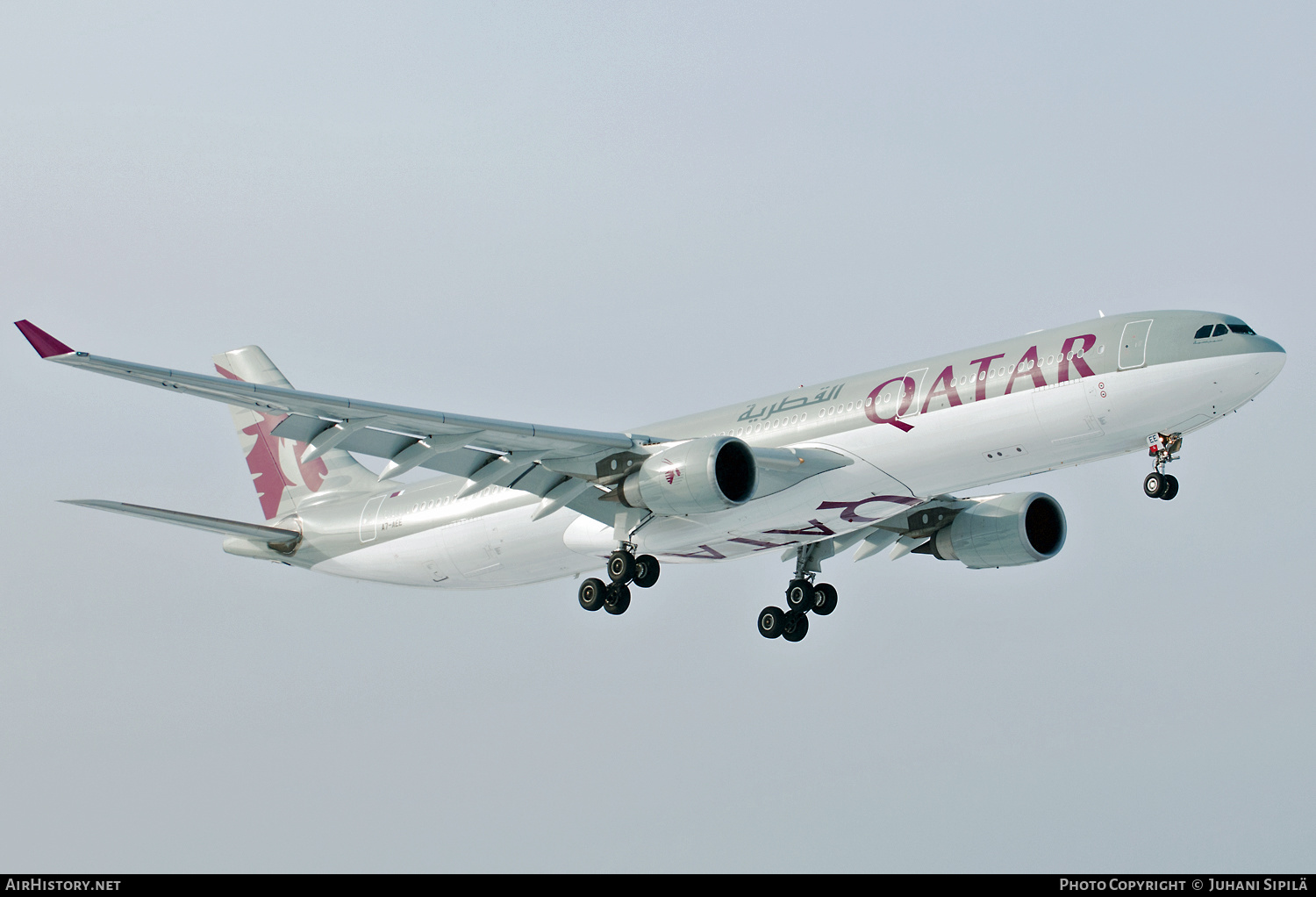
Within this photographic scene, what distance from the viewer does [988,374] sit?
31.9m

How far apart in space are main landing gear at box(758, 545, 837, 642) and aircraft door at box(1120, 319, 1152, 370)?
12.1 m

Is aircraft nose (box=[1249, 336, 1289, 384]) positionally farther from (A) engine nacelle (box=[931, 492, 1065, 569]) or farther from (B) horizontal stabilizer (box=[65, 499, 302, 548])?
(B) horizontal stabilizer (box=[65, 499, 302, 548])

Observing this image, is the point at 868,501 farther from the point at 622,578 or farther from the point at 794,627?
the point at 794,627

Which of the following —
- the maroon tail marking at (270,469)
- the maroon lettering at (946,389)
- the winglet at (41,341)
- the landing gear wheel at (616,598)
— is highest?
the maroon tail marking at (270,469)

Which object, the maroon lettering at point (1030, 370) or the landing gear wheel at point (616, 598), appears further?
the landing gear wheel at point (616, 598)

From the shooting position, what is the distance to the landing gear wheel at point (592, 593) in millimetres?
36375

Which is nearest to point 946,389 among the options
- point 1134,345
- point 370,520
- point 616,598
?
point 1134,345

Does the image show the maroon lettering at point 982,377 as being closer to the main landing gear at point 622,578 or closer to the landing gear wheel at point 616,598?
the main landing gear at point 622,578

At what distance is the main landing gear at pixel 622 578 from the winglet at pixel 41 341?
13.9 metres

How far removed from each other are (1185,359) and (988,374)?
3999 millimetres

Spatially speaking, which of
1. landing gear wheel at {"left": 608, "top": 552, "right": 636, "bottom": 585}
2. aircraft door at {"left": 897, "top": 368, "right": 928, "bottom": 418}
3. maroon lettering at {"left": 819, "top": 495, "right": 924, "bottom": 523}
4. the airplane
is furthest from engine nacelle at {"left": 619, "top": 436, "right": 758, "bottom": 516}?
aircraft door at {"left": 897, "top": 368, "right": 928, "bottom": 418}

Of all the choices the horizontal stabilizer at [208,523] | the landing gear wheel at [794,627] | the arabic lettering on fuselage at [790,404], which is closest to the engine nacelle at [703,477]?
the arabic lettering on fuselage at [790,404]

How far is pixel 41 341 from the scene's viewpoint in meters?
26.3
